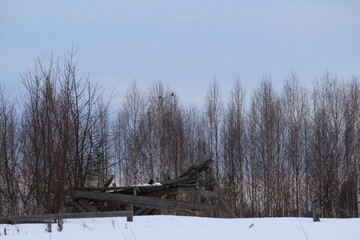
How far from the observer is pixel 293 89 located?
37.7 m

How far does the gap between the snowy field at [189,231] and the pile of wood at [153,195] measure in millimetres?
3521

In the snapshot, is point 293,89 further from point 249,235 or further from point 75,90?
point 249,235

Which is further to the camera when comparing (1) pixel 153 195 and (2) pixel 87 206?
(1) pixel 153 195

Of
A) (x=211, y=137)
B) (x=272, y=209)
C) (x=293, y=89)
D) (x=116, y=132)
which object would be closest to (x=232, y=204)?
(x=272, y=209)

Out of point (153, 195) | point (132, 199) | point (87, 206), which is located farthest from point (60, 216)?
point (153, 195)

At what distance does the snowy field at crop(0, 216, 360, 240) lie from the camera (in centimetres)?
966

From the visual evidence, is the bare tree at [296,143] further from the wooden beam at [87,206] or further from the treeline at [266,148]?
the wooden beam at [87,206]

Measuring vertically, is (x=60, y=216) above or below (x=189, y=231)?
above

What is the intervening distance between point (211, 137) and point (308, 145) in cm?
741

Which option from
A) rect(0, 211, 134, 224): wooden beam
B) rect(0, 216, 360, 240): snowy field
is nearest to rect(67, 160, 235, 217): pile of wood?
rect(0, 211, 134, 224): wooden beam

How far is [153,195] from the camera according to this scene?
17172 mm

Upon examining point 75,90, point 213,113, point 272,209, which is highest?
point 213,113

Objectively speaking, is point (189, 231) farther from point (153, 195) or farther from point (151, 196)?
point (151, 196)

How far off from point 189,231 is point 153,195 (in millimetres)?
7019
